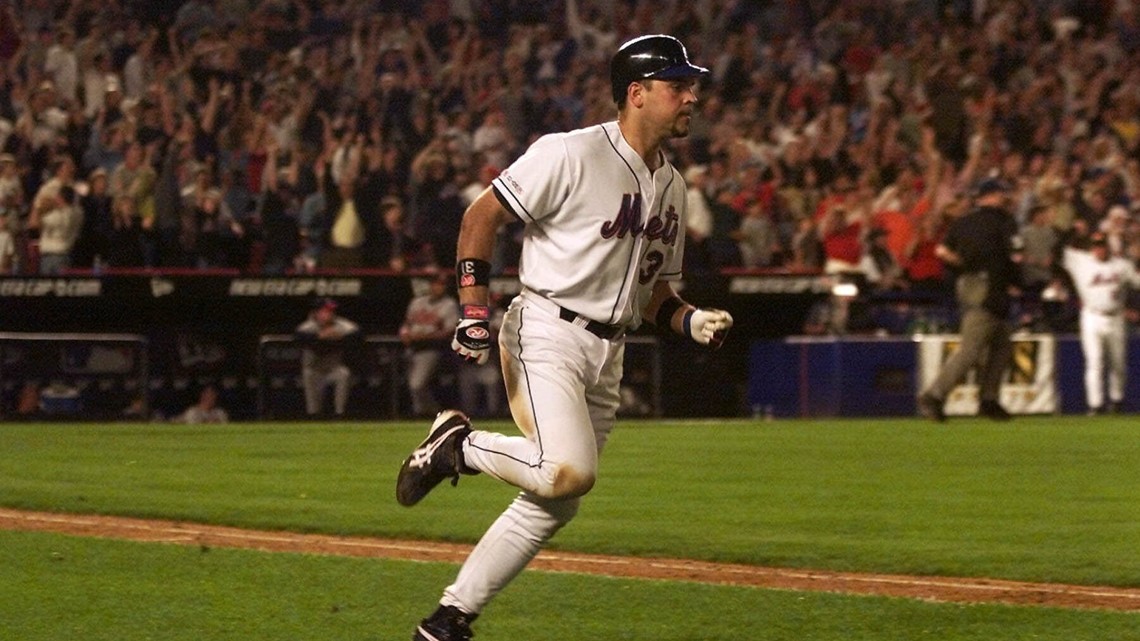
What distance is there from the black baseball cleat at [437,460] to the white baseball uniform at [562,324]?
0.17 feet

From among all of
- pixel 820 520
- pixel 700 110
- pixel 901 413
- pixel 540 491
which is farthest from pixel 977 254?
pixel 540 491

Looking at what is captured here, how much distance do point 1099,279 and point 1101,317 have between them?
1.34 feet

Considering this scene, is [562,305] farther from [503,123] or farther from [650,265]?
[503,123]

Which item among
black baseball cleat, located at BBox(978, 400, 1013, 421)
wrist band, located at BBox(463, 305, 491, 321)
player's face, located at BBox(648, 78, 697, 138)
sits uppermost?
player's face, located at BBox(648, 78, 697, 138)

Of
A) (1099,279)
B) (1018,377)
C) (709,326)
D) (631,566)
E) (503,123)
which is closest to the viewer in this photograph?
(709,326)

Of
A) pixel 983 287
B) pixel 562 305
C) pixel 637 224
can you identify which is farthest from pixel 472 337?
pixel 983 287

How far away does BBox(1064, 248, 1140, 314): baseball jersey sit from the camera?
17828 mm

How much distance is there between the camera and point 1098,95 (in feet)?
71.4

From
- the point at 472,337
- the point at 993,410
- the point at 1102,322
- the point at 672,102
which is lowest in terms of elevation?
the point at 993,410

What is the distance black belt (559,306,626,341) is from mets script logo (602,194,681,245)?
10.2 inches

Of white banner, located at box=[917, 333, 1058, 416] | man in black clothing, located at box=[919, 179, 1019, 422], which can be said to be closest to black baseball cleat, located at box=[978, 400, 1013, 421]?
man in black clothing, located at box=[919, 179, 1019, 422]

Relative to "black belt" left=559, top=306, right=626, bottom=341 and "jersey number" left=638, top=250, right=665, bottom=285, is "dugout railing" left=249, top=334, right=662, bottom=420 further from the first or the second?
"black belt" left=559, top=306, right=626, bottom=341

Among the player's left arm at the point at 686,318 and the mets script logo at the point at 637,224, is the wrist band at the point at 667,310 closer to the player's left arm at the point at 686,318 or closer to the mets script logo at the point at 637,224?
the player's left arm at the point at 686,318

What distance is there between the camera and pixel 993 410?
16.5 metres
